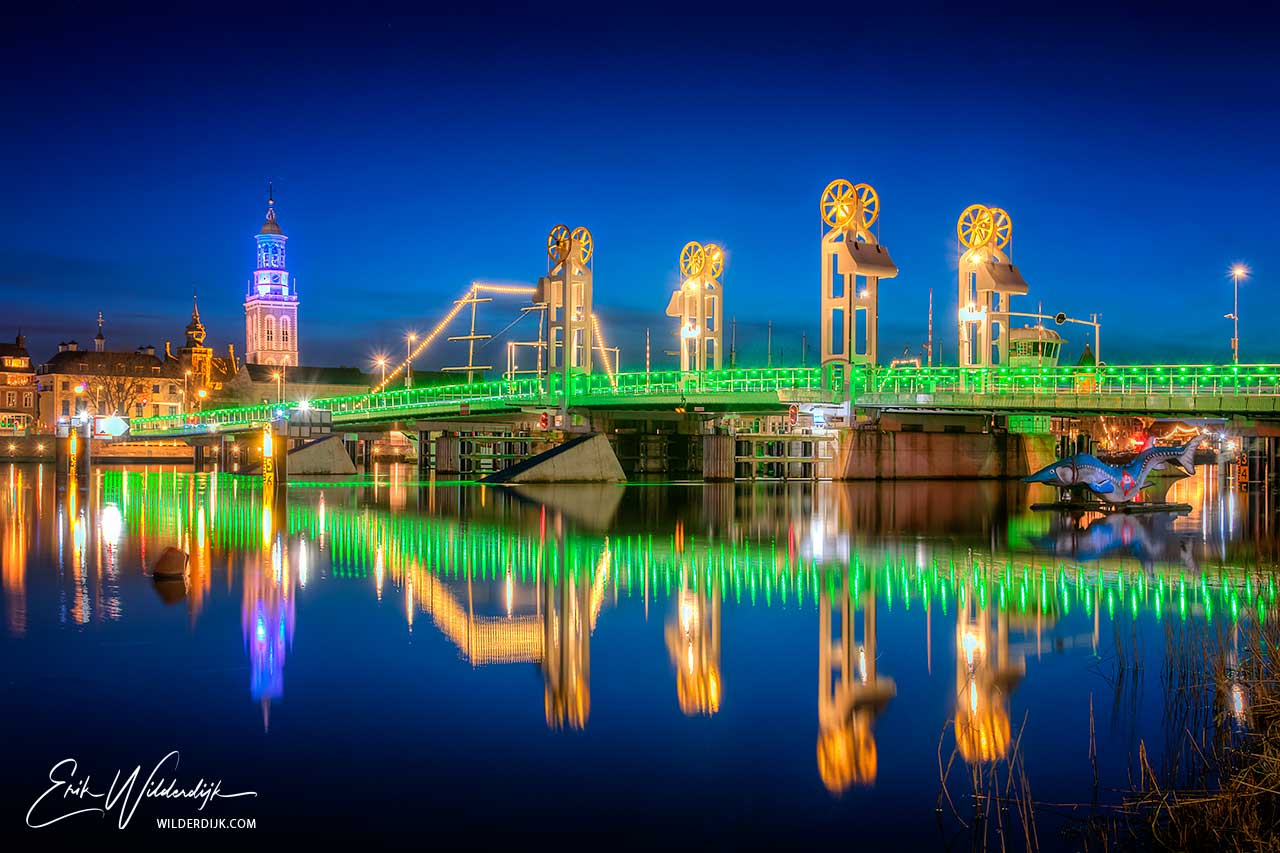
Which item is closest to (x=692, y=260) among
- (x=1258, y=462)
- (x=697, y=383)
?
(x=697, y=383)

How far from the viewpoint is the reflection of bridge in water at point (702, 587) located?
46.3 ft

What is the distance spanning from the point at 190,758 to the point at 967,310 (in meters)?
69.1

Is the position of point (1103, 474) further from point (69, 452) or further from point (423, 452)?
point (423, 452)

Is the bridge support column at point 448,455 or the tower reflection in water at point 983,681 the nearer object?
the tower reflection in water at point 983,681

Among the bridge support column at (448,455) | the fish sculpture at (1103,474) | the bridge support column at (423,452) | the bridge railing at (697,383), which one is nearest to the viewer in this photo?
the fish sculpture at (1103,474)

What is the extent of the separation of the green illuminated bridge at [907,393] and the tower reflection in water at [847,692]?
33.2 m

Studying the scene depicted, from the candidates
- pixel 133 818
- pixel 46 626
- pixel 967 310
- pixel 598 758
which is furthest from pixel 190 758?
pixel 967 310

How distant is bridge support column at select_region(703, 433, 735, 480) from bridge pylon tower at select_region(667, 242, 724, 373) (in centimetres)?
542

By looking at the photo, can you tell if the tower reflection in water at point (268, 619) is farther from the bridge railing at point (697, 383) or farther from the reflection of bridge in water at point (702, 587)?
the bridge railing at point (697, 383)

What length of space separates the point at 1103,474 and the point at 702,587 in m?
27.8

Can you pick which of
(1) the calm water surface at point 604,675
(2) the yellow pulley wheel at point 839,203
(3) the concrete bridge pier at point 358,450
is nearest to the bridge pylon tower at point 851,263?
(2) the yellow pulley wheel at point 839,203

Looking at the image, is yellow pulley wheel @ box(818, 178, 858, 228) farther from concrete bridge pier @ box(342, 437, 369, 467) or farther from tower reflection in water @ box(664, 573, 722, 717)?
concrete bridge pier @ box(342, 437, 369, 467)

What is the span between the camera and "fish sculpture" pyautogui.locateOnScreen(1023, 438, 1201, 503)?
45.1 meters

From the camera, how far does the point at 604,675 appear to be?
48.1ft
